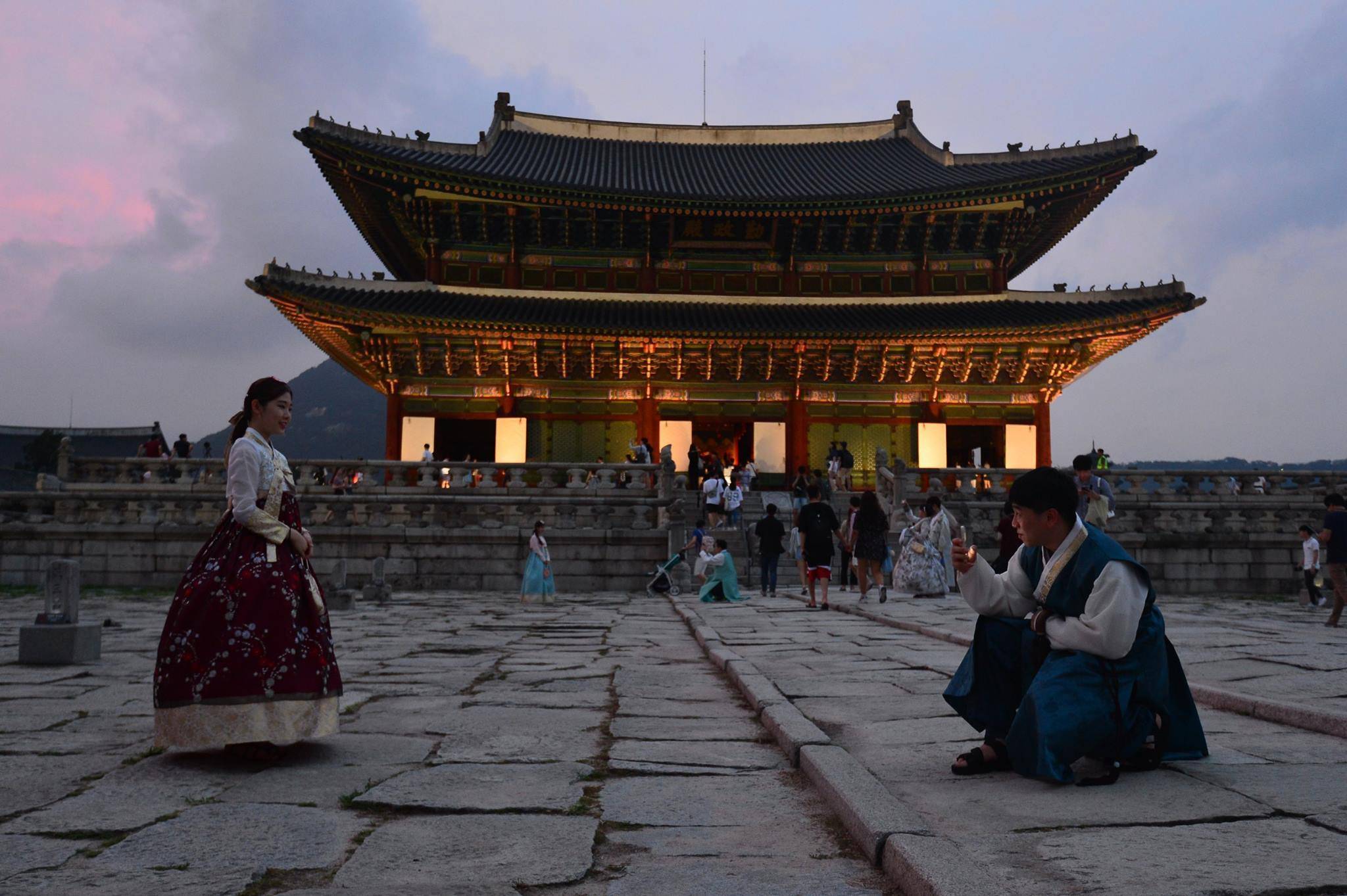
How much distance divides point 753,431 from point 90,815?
2143 centimetres

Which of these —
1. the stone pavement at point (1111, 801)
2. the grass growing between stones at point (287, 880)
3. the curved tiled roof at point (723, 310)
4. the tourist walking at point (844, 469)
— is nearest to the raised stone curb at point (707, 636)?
the stone pavement at point (1111, 801)

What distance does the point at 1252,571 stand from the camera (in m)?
18.1

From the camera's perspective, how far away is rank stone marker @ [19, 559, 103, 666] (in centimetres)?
712

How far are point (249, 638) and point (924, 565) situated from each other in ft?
38.3

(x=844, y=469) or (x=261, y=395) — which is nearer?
(x=261, y=395)

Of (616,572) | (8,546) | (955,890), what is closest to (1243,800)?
(955,890)

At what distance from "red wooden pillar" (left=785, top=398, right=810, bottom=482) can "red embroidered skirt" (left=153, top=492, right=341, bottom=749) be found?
20076mm

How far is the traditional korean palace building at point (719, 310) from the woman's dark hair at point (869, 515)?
31.1ft

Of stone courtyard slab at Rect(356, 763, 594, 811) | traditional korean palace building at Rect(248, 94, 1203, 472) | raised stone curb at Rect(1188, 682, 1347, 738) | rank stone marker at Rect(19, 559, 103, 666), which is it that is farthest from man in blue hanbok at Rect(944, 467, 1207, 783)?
traditional korean palace building at Rect(248, 94, 1203, 472)

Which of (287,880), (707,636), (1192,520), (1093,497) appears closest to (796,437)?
(1192,520)

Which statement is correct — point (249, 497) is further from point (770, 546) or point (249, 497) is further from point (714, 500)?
point (714, 500)

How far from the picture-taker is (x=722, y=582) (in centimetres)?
1377

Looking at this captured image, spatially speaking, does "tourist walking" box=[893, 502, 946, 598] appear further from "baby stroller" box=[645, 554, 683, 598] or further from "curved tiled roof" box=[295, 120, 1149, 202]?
"curved tiled roof" box=[295, 120, 1149, 202]

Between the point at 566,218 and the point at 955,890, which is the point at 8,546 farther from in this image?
the point at 955,890
